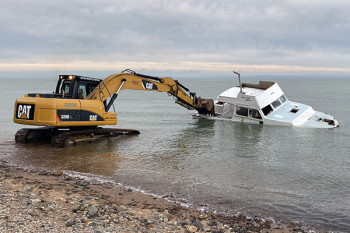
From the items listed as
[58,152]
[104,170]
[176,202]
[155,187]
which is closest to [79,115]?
[58,152]

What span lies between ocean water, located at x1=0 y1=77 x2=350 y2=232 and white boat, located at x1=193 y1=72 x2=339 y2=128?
893 millimetres

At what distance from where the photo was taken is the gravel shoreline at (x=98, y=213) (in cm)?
655

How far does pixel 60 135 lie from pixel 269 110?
1404 centimetres

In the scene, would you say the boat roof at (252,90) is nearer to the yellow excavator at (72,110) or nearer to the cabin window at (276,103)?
the cabin window at (276,103)

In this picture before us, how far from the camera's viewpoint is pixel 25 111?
14695mm

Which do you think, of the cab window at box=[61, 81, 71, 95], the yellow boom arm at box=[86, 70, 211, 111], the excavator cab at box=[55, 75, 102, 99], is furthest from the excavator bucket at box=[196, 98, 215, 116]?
the cab window at box=[61, 81, 71, 95]

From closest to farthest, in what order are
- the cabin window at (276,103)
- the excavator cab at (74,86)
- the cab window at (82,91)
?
1. the excavator cab at (74,86)
2. the cab window at (82,91)
3. the cabin window at (276,103)

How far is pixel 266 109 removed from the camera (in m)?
23.2

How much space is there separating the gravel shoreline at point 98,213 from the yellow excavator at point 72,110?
529cm

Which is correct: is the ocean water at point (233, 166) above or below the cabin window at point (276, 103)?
below

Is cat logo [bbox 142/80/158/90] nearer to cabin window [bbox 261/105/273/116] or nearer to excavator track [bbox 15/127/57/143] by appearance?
excavator track [bbox 15/127/57/143]

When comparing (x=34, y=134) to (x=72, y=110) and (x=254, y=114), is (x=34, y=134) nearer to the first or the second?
(x=72, y=110)

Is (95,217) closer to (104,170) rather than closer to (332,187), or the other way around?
(104,170)

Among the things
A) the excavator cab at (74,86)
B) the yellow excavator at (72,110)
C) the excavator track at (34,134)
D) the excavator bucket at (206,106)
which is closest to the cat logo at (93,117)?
the yellow excavator at (72,110)
